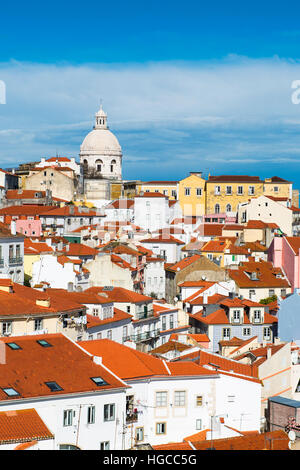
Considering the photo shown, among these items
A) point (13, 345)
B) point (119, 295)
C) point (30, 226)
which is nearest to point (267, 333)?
point (119, 295)

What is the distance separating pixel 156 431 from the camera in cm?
2716

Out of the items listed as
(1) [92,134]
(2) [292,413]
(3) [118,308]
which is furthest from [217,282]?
(1) [92,134]

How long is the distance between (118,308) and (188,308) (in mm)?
7863

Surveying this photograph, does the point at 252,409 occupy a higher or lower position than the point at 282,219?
lower

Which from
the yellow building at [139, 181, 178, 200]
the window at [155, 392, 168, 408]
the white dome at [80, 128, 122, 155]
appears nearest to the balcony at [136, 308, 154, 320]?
the window at [155, 392, 168, 408]

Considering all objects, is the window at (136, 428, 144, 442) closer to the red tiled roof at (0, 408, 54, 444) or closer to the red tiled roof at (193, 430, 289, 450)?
the red tiled roof at (193, 430, 289, 450)

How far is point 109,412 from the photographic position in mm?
24266

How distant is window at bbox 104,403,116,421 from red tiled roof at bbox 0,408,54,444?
8.17 ft

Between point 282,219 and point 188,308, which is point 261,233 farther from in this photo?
point 188,308

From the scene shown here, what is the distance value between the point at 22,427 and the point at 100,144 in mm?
90113

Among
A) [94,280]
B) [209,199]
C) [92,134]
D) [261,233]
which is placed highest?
[92,134]

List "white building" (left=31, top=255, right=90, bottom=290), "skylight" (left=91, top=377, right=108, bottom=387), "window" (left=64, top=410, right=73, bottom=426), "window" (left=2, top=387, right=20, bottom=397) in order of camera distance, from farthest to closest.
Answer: "white building" (left=31, top=255, right=90, bottom=290), "skylight" (left=91, top=377, right=108, bottom=387), "window" (left=64, top=410, right=73, bottom=426), "window" (left=2, top=387, right=20, bottom=397)

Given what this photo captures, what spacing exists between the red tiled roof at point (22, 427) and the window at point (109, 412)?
98.0 inches

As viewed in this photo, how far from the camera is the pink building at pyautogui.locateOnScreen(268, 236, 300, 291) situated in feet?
198
